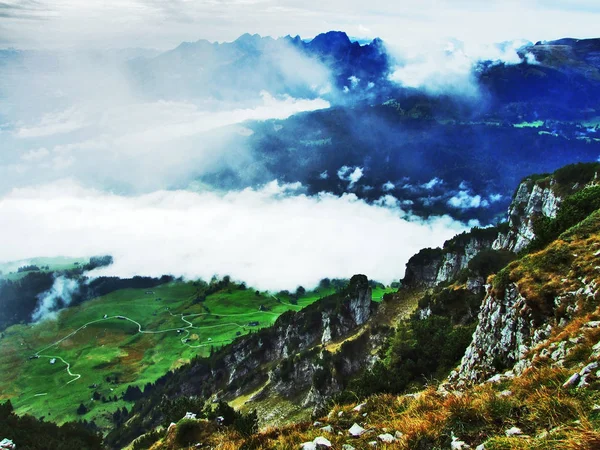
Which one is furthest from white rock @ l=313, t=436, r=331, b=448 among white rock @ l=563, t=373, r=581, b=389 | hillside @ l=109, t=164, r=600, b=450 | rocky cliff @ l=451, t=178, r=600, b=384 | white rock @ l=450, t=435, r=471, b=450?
rocky cliff @ l=451, t=178, r=600, b=384

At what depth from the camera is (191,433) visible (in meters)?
31.9

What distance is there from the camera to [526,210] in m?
136

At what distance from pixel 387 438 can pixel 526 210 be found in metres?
139

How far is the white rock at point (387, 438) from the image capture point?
15.3 m

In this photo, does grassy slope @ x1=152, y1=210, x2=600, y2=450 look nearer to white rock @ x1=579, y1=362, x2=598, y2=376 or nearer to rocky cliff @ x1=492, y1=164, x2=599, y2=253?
white rock @ x1=579, y1=362, x2=598, y2=376

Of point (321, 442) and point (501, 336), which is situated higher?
point (321, 442)

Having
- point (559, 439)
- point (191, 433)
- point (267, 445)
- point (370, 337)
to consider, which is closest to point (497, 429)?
point (559, 439)

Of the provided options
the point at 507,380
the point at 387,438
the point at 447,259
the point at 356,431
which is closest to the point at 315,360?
the point at 447,259

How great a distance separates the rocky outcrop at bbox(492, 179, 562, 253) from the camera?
118625mm

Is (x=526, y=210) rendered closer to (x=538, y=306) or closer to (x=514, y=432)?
(x=538, y=306)

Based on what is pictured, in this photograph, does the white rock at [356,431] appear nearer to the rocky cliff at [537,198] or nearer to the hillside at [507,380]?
the hillside at [507,380]

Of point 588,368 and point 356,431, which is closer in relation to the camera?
Answer: point 588,368

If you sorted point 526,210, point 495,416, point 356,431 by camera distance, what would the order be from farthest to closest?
point 526,210
point 356,431
point 495,416

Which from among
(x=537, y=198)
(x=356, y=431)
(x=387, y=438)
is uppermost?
(x=387, y=438)
